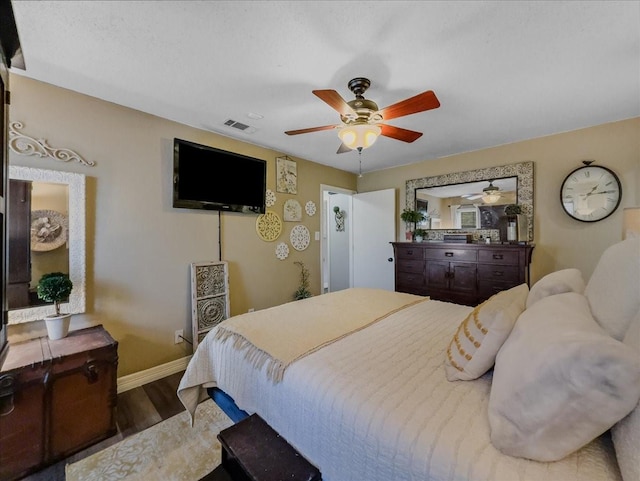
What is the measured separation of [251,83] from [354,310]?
1.82 metres

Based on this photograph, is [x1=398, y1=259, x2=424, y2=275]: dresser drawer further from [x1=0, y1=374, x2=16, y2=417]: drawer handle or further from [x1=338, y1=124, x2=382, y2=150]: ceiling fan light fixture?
[x1=0, y1=374, x2=16, y2=417]: drawer handle

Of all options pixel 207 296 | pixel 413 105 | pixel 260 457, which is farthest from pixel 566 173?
pixel 207 296

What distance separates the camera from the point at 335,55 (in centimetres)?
161

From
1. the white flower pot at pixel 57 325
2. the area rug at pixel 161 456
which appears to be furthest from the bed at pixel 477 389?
the white flower pot at pixel 57 325

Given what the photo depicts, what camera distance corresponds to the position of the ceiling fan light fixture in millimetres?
1798

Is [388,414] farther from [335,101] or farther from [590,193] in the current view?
[590,193]

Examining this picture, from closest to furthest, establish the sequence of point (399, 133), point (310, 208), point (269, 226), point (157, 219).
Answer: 1. point (399, 133)
2. point (157, 219)
3. point (269, 226)
4. point (310, 208)

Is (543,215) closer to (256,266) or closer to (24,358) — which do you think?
(256,266)

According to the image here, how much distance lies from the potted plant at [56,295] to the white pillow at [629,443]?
2756 mm

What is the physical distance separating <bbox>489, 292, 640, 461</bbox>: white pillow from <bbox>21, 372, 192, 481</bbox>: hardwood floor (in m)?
2.17

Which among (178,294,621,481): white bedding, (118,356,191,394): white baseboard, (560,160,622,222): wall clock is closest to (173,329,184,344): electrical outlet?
(118,356,191,394): white baseboard

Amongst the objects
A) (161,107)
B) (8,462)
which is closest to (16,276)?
(8,462)

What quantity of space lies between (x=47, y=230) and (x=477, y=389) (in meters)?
2.79

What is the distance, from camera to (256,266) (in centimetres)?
331
